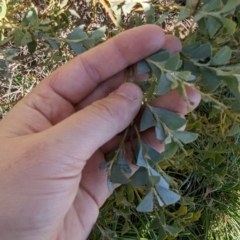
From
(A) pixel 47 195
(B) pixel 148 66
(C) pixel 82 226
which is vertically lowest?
(C) pixel 82 226

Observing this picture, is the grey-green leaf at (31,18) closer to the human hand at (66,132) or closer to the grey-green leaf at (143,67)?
the human hand at (66,132)

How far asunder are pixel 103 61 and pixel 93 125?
0.61 ft

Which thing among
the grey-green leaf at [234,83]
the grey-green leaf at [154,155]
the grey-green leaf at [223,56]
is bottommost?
the grey-green leaf at [154,155]

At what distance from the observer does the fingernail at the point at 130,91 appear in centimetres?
75

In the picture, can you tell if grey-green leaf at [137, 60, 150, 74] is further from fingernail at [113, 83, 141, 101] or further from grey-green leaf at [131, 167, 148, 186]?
grey-green leaf at [131, 167, 148, 186]

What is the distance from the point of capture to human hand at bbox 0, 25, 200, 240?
29.0 inches

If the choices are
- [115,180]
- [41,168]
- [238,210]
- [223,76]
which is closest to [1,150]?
[41,168]

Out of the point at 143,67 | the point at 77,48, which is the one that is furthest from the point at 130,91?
the point at 77,48

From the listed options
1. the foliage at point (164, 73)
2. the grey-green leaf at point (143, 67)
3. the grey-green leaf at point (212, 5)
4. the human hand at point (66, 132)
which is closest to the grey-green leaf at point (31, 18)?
the foliage at point (164, 73)

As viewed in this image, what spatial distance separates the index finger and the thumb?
89 millimetres

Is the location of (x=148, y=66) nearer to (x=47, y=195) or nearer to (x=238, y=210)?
(x=47, y=195)

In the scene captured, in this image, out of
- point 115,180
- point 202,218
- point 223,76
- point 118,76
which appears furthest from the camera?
point 202,218

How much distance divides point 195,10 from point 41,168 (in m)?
0.36

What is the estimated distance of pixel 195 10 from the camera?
2.47 feet
